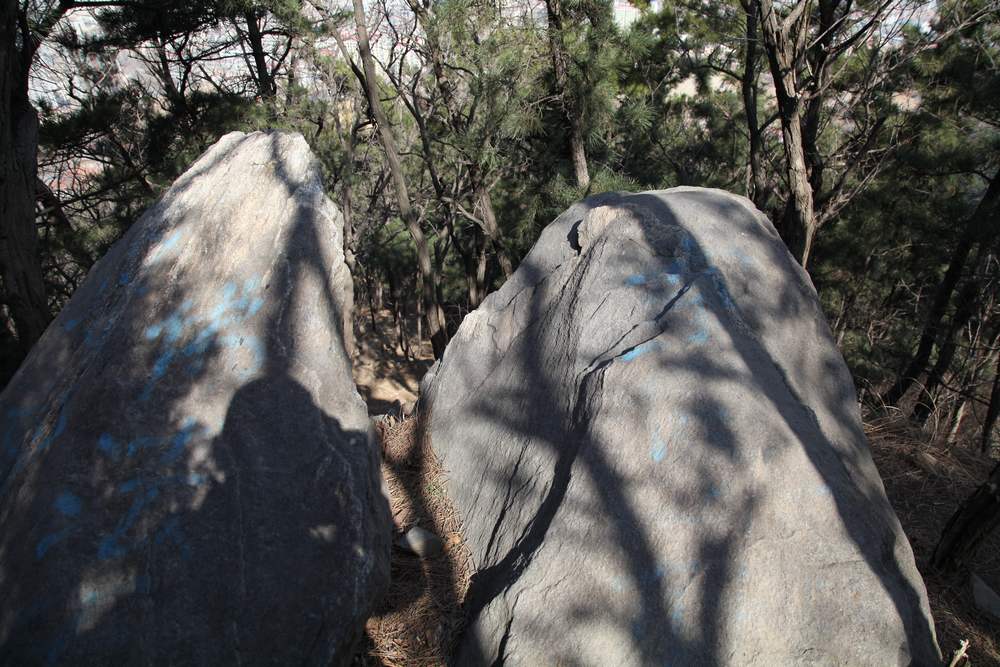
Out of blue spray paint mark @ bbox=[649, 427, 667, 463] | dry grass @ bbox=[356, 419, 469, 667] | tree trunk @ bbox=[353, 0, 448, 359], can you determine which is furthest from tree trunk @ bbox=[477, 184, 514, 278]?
blue spray paint mark @ bbox=[649, 427, 667, 463]

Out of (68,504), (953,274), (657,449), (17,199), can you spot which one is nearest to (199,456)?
(68,504)

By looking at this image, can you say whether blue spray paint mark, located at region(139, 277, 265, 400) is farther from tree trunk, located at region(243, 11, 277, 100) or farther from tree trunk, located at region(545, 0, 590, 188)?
tree trunk, located at region(243, 11, 277, 100)

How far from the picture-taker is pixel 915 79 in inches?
347

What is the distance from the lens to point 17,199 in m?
4.99

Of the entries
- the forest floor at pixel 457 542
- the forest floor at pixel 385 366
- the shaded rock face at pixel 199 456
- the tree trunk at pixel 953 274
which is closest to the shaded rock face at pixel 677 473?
the forest floor at pixel 457 542

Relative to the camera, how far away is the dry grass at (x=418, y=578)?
2.51 m

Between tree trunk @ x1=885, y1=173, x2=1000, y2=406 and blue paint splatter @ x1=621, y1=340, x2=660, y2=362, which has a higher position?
blue paint splatter @ x1=621, y1=340, x2=660, y2=362

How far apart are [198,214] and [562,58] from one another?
5.52 meters

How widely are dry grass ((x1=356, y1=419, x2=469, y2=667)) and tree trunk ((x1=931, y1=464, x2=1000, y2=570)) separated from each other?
218 cm

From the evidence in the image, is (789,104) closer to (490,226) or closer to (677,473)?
(677,473)

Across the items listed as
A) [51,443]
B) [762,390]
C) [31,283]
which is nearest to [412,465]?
[51,443]

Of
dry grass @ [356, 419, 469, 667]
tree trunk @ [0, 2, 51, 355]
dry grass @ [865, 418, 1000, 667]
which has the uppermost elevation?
tree trunk @ [0, 2, 51, 355]

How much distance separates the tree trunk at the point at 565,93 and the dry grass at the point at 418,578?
17.1 feet

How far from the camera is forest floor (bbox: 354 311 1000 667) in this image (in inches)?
101
